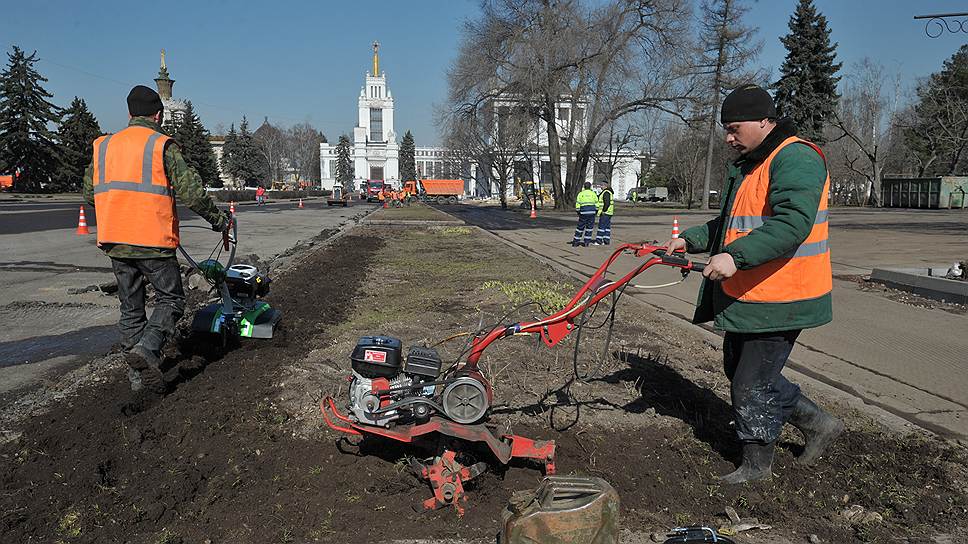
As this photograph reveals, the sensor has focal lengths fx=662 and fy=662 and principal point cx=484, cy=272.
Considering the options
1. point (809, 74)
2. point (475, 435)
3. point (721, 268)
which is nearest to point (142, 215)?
point (475, 435)

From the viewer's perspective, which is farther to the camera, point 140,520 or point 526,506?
point 140,520

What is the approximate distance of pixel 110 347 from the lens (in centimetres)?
625

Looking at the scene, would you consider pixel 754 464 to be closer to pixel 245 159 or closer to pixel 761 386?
pixel 761 386

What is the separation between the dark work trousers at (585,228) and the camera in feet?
59.3

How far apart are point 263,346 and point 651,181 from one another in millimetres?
109307

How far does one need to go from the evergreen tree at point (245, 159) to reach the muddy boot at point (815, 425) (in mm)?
106271

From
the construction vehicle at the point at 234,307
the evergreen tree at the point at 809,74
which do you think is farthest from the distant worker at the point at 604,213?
the evergreen tree at the point at 809,74

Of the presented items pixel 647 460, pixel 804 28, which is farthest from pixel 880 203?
pixel 647 460

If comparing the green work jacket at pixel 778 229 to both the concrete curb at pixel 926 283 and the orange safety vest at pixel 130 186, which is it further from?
the concrete curb at pixel 926 283

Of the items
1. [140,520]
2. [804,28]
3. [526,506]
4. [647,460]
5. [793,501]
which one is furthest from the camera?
[804,28]

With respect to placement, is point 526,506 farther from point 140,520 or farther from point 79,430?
point 79,430

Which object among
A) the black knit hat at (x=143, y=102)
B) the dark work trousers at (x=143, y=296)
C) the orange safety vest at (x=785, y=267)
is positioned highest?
the black knit hat at (x=143, y=102)

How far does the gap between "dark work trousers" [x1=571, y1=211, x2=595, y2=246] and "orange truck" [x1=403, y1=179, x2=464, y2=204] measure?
A: 200 feet

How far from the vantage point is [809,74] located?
53938mm
